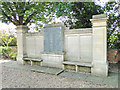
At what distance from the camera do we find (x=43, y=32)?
5379 millimetres

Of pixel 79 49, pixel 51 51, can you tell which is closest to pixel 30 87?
pixel 51 51

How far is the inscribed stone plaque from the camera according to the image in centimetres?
484

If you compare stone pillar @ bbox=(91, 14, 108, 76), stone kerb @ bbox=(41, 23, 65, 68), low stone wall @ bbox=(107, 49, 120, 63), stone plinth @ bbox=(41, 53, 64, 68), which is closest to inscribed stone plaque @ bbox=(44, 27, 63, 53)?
stone kerb @ bbox=(41, 23, 65, 68)

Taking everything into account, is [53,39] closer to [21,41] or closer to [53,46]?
[53,46]

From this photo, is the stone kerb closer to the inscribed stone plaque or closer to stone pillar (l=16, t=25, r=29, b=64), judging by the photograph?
the inscribed stone plaque

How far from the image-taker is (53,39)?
16.5 feet

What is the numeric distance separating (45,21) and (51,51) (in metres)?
3.53

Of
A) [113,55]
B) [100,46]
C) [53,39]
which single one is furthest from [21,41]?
[113,55]

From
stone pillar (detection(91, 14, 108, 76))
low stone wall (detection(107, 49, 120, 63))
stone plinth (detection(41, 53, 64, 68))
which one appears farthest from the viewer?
low stone wall (detection(107, 49, 120, 63))

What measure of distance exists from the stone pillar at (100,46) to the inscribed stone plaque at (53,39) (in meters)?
1.82

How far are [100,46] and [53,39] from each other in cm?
257

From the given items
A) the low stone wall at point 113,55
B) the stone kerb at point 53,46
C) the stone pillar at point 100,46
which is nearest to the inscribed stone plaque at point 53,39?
the stone kerb at point 53,46

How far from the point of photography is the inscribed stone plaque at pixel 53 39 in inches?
191

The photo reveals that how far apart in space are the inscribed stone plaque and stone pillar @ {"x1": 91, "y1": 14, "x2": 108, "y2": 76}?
182 centimetres
